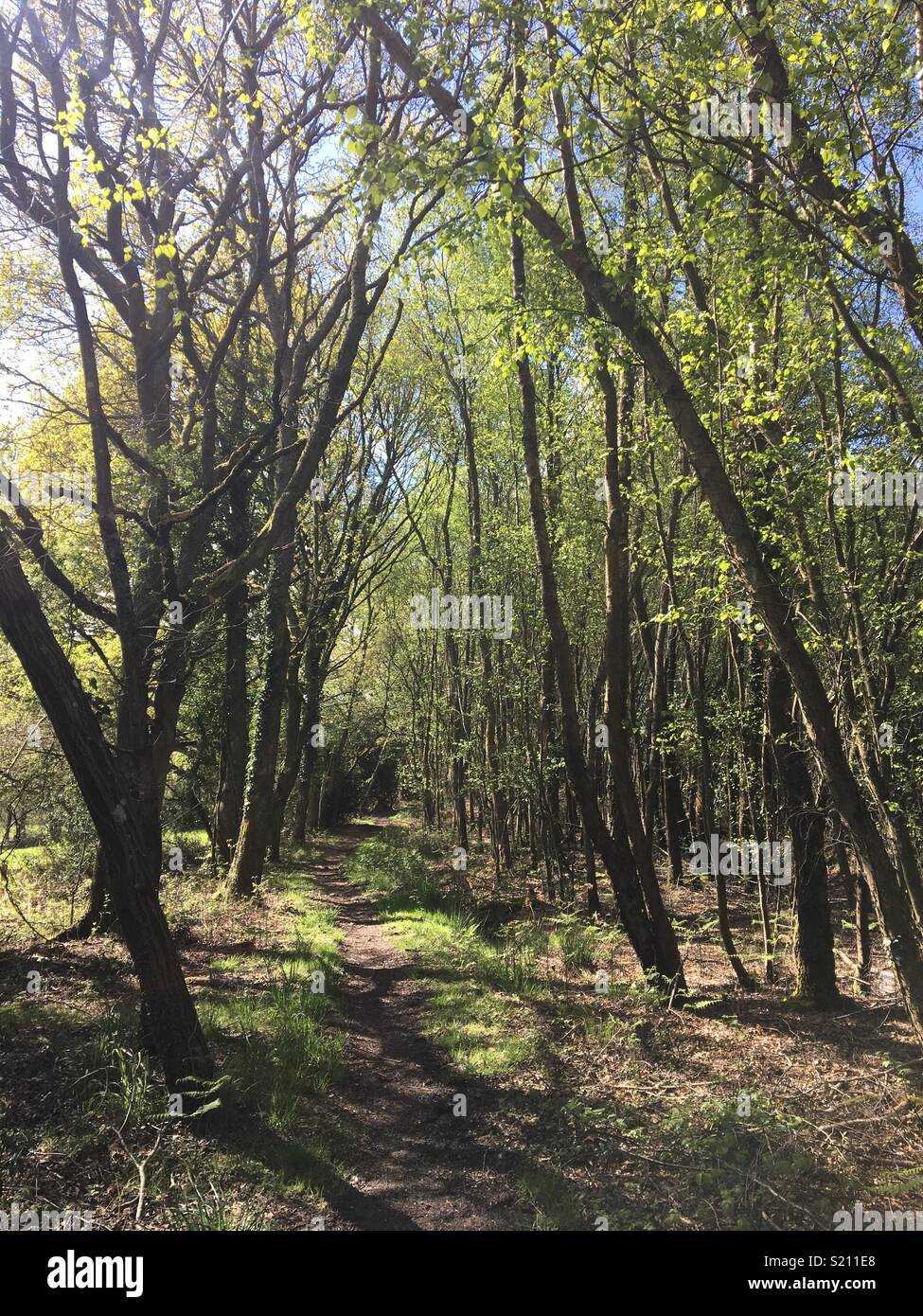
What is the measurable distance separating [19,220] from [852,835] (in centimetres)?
1015

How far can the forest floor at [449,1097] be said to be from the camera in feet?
13.1

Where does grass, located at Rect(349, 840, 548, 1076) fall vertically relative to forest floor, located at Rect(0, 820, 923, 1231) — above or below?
below

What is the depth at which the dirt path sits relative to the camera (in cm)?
405

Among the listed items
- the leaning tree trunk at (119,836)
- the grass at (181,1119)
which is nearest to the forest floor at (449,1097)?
the grass at (181,1119)

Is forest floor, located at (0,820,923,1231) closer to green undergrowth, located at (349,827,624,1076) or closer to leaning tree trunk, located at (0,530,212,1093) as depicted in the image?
green undergrowth, located at (349,827,624,1076)

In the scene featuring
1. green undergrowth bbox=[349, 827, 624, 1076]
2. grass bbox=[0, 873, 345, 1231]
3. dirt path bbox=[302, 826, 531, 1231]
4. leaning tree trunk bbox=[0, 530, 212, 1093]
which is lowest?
green undergrowth bbox=[349, 827, 624, 1076]

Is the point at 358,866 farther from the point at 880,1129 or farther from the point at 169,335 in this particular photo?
the point at 880,1129

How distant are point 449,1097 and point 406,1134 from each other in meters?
0.65

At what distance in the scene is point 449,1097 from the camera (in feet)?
18.2

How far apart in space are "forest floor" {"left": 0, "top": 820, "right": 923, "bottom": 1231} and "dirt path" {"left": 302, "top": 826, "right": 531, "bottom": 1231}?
0.02m

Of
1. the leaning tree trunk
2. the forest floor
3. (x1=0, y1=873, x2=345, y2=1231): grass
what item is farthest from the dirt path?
the leaning tree trunk

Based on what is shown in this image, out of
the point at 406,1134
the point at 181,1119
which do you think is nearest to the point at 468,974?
the point at 406,1134

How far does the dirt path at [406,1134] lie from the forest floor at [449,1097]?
0.02 m

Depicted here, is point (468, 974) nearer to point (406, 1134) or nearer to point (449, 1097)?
point (449, 1097)
